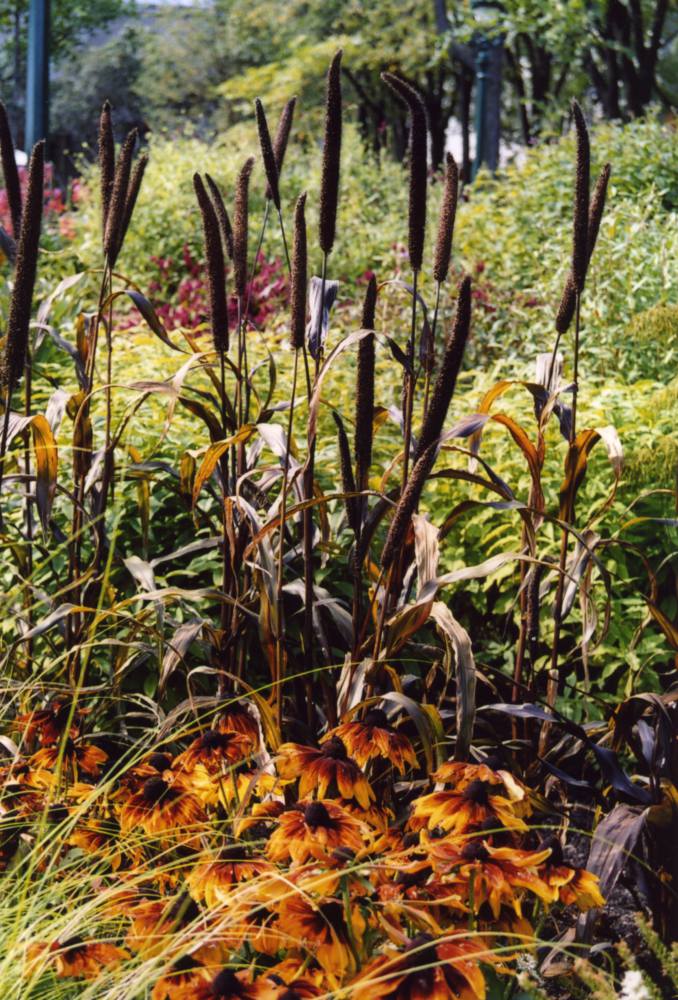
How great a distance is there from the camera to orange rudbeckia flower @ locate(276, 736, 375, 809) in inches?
71.3

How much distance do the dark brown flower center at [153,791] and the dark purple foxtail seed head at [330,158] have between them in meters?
1.02

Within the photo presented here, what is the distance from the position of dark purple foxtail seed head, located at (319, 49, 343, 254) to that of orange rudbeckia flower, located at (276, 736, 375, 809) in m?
0.93

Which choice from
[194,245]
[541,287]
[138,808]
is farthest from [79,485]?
[194,245]

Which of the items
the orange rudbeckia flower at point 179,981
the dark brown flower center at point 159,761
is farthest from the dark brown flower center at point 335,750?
the orange rudbeckia flower at point 179,981

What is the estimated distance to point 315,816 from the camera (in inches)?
64.9

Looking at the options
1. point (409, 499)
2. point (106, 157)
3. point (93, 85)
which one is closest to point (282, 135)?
point (106, 157)

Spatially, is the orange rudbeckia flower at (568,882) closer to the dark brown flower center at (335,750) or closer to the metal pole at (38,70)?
the dark brown flower center at (335,750)

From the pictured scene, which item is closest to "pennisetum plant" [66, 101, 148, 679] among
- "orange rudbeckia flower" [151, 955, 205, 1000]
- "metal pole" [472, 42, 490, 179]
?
"orange rudbeckia flower" [151, 955, 205, 1000]

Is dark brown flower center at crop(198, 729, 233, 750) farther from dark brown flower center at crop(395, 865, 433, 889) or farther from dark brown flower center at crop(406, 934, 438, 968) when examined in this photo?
dark brown flower center at crop(406, 934, 438, 968)

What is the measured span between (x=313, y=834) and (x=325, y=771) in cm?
18

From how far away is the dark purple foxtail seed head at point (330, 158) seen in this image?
6.64 feet

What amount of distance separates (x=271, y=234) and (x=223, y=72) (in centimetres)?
2839

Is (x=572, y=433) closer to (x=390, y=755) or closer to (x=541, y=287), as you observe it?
(x=390, y=755)

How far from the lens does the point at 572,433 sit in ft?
7.43
